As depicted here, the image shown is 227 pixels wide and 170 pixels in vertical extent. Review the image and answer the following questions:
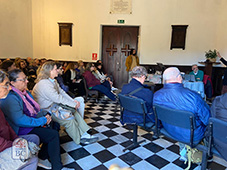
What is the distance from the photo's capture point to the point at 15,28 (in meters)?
7.89

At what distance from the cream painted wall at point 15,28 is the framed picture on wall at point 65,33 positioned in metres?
1.60

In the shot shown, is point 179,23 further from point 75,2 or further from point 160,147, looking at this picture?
point 160,147

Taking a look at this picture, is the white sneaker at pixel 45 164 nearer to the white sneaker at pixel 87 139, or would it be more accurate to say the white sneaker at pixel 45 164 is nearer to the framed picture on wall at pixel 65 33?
the white sneaker at pixel 87 139

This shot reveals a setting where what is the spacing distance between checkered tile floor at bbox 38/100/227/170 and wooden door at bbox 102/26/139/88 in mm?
4560

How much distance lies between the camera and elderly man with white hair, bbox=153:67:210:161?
6.55ft

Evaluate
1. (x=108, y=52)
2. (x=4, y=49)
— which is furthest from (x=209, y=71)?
(x=4, y=49)

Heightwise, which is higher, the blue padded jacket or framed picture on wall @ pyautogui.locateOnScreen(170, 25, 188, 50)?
framed picture on wall @ pyautogui.locateOnScreen(170, 25, 188, 50)

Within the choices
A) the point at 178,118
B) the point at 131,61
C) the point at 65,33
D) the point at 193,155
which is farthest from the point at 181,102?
the point at 65,33

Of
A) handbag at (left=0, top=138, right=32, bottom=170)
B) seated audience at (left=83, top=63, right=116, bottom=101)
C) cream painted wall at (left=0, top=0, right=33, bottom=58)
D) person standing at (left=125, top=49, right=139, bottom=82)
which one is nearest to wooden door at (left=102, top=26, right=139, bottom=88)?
person standing at (left=125, top=49, right=139, bottom=82)

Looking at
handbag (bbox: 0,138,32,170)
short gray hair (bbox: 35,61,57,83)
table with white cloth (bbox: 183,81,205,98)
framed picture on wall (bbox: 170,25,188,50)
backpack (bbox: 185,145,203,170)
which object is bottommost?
backpack (bbox: 185,145,203,170)

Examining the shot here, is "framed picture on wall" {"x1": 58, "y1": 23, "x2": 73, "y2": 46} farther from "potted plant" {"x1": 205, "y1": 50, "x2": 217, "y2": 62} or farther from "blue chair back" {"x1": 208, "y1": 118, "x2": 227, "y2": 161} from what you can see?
"blue chair back" {"x1": 208, "y1": 118, "x2": 227, "y2": 161}

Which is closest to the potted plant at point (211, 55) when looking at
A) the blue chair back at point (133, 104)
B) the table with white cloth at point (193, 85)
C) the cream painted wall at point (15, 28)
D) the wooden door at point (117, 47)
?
the table with white cloth at point (193, 85)

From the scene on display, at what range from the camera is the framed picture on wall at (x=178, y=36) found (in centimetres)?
735

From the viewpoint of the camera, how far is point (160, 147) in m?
2.93
